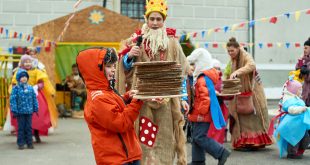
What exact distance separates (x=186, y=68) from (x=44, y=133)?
5301 mm

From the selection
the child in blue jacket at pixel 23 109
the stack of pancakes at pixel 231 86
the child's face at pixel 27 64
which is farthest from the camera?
the child's face at pixel 27 64

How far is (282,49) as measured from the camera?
20281mm

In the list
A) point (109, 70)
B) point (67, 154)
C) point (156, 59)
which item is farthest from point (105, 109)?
point (67, 154)

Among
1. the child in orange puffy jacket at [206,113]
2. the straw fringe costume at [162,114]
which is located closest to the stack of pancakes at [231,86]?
the child in orange puffy jacket at [206,113]

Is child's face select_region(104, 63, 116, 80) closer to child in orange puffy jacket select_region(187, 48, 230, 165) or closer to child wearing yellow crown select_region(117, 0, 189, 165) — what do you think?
child wearing yellow crown select_region(117, 0, 189, 165)

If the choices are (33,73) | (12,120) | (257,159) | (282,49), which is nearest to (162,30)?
(257,159)

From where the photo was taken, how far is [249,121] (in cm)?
929

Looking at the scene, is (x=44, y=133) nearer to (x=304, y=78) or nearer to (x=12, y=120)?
(x=12, y=120)

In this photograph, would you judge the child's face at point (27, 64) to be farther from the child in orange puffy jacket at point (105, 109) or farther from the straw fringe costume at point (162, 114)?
the child in orange puffy jacket at point (105, 109)

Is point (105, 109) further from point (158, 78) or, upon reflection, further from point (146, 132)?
point (146, 132)

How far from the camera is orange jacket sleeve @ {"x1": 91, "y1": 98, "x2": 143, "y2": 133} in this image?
4.38 meters

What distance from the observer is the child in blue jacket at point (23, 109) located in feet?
31.5

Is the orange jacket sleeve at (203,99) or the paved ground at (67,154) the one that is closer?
the orange jacket sleeve at (203,99)

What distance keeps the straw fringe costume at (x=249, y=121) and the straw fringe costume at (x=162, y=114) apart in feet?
11.2
